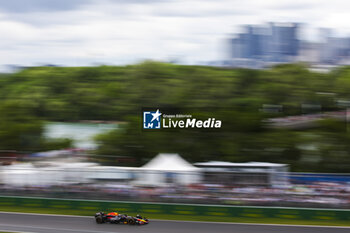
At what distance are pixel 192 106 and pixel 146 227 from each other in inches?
750

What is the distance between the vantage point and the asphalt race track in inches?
659

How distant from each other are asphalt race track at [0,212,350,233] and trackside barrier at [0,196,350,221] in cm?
99

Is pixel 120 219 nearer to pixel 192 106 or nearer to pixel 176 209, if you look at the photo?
pixel 176 209

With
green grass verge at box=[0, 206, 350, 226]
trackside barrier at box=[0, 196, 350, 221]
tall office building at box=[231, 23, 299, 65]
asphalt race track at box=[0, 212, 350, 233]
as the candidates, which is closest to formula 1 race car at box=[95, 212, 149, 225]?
asphalt race track at box=[0, 212, 350, 233]

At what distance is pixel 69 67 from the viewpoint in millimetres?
83188

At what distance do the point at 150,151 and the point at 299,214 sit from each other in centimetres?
1089

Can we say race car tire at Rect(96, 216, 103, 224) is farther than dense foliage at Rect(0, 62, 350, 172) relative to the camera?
No

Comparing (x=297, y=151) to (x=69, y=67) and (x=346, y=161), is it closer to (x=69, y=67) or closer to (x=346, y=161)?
(x=346, y=161)

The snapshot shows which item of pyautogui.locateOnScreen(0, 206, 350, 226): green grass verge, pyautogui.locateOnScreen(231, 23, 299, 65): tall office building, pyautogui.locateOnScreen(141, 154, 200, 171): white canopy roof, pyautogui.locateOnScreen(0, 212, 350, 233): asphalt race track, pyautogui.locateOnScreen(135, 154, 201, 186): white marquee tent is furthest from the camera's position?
pyautogui.locateOnScreen(231, 23, 299, 65): tall office building

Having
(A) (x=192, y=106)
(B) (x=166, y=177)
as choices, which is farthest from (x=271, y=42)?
(B) (x=166, y=177)

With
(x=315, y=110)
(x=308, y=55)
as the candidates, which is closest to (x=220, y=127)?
(x=315, y=110)

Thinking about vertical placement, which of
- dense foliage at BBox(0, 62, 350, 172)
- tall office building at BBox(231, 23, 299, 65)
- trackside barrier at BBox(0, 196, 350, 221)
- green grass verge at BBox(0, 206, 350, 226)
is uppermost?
tall office building at BBox(231, 23, 299, 65)

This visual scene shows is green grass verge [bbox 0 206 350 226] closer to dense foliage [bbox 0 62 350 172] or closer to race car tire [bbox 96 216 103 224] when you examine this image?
race car tire [bbox 96 216 103 224]

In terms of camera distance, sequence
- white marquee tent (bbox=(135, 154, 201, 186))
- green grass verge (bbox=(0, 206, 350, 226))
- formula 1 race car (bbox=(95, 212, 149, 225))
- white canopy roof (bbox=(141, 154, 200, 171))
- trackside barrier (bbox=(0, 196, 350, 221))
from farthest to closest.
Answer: white canopy roof (bbox=(141, 154, 200, 171)), white marquee tent (bbox=(135, 154, 201, 186)), trackside barrier (bbox=(0, 196, 350, 221)), green grass verge (bbox=(0, 206, 350, 226)), formula 1 race car (bbox=(95, 212, 149, 225))
